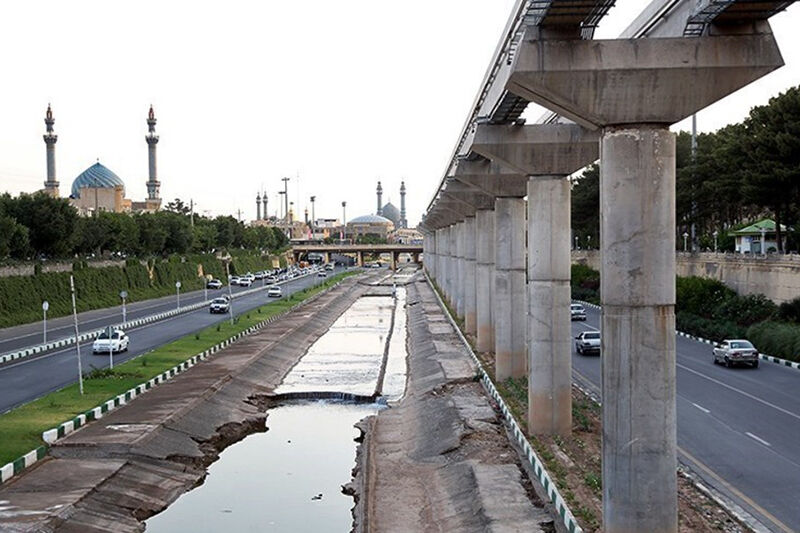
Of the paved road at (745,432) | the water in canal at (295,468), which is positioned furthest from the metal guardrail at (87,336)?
the paved road at (745,432)

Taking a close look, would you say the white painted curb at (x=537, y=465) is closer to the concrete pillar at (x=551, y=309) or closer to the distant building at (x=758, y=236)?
the concrete pillar at (x=551, y=309)

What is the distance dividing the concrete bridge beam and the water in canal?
10496 mm

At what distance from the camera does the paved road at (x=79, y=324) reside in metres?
58.7

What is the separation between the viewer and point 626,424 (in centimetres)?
1747

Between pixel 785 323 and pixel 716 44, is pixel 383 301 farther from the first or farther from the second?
pixel 716 44

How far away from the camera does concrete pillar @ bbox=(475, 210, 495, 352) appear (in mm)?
50875

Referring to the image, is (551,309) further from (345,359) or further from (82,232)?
(82,232)

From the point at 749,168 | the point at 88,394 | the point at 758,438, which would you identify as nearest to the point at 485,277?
the point at 749,168

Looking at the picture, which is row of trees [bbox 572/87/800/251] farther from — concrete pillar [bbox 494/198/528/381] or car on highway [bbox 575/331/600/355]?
concrete pillar [bbox 494/198/528/381]

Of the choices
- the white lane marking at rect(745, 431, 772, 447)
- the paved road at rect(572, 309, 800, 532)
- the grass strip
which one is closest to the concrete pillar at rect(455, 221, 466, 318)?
the grass strip

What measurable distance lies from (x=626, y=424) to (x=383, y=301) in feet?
352

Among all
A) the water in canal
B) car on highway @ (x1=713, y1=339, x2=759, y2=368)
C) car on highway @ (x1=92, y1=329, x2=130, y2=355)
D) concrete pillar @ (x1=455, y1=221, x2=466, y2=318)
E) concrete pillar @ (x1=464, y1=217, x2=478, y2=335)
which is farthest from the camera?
concrete pillar @ (x1=455, y1=221, x2=466, y2=318)

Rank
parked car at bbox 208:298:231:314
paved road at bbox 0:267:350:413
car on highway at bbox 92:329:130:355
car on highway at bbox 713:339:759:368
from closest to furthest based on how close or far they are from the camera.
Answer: paved road at bbox 0:267:350:413
car on highway at bbox 713:339:759:368
car on highway at bbox 92:329:130:355
parked car at bbox 208:298:231:314

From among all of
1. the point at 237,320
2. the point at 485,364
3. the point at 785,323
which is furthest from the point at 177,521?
the point at 237,320
